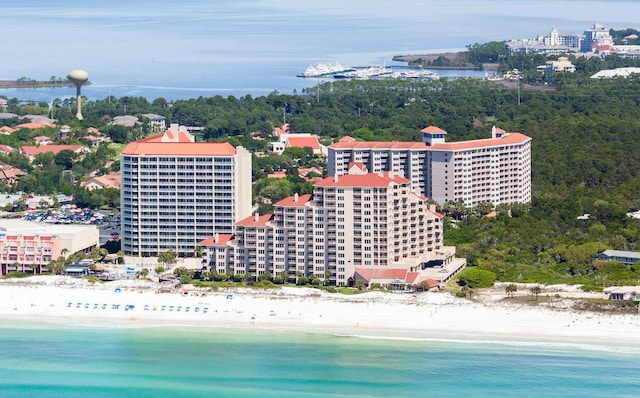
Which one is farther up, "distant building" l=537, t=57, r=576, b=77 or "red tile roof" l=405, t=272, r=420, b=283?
"distant building" l=537, t=57, r=576, b=77

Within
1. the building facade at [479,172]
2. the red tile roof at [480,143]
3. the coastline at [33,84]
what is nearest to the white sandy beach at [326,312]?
the building facade at [479,172]

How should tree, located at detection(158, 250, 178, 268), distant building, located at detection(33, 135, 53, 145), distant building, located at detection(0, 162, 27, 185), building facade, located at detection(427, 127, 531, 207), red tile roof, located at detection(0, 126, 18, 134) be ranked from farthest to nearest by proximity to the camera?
→ red tile roof, located at detection(0, 126, 18, 134) < distant building, located at detection(33, 135, 53, 145) < distant building, located at detection(0, 162, 27, 185) < building facade, located at detection(427, 127, 531, 207) < tree, located at detection(158, 250, 178, 268)

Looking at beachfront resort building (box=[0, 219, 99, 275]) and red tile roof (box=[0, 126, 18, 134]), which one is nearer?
beachfront resort building (box=[0, 219, 99, 275])

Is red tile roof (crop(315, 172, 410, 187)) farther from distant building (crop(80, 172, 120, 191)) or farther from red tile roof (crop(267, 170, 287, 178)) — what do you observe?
distant building (crop(80, 172, 120, 191))

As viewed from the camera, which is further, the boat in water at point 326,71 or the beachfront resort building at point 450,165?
the boat in water at point 326,71

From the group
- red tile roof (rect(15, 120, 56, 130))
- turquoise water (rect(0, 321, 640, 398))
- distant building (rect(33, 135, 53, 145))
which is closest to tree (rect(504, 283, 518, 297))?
turquoise water (rect(0, 321, 640, 398))

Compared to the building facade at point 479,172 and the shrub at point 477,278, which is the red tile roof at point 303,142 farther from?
the shrub at point 477,278
